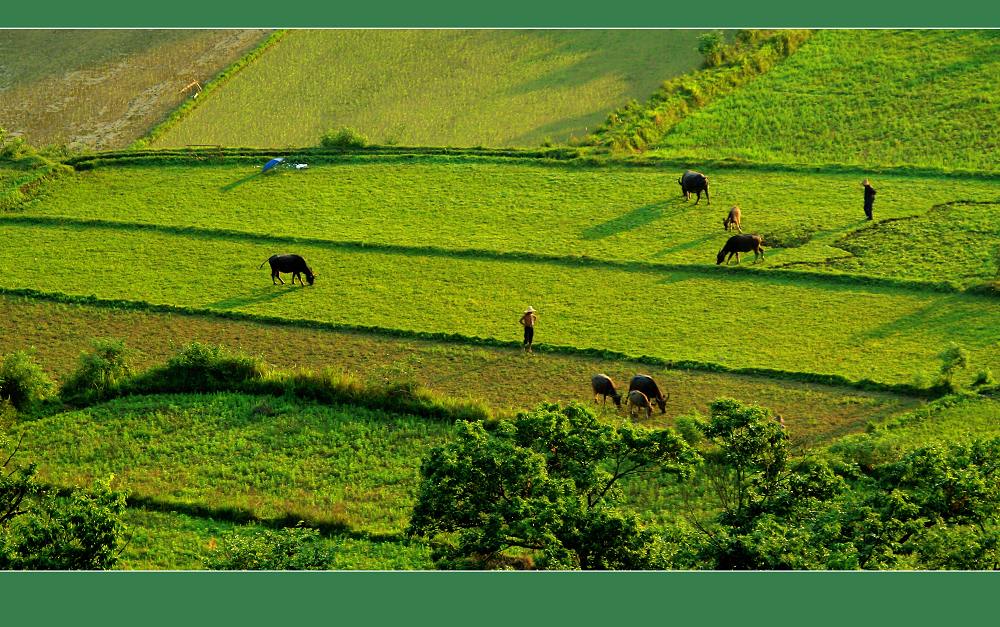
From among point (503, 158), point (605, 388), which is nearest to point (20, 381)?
point (605, 388)

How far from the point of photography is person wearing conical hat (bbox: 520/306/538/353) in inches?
1275

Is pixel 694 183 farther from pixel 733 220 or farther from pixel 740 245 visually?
pixel 740 245

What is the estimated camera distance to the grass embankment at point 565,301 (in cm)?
3253

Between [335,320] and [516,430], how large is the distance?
1194 cm

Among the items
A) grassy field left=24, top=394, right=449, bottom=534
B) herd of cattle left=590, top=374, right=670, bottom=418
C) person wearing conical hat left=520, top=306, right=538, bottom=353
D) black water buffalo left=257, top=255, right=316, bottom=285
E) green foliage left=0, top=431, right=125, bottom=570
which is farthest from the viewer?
black water buffalo left=257, top=255, right=316, bottom=285

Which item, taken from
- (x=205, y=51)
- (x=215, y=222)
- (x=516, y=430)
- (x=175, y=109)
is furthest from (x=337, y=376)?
(x=205, y=51)

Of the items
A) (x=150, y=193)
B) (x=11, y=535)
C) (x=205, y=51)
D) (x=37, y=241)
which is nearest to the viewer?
(x=11, y=535)

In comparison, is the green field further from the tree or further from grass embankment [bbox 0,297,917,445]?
the tree

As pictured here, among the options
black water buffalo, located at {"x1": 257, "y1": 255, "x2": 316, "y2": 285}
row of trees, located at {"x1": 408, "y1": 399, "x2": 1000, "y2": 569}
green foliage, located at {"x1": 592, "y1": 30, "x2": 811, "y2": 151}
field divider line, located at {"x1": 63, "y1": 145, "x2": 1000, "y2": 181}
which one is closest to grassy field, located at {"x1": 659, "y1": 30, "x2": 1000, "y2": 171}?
green foliage, located at {"x1": 592, "y1": 30, "x2": 811, "y2": 151}

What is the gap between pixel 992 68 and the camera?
159ft

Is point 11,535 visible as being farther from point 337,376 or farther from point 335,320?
point 335,320

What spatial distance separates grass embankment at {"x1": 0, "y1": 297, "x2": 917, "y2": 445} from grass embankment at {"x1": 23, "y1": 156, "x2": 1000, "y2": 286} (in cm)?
540

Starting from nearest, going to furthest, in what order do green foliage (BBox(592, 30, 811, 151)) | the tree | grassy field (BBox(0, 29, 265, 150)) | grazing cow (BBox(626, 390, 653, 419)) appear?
the tree, grazing cow (BBox(626, 390, 653, 419)), green foliage (BBox(592, 30, 811, 151)), grassy field (BBox(0, 29, 265, 150))

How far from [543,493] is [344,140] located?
82.7ft
